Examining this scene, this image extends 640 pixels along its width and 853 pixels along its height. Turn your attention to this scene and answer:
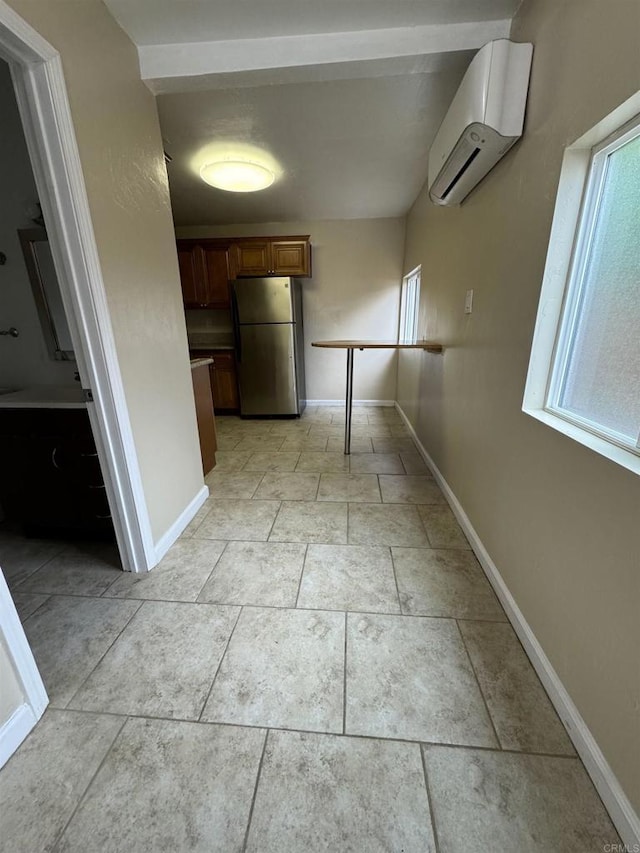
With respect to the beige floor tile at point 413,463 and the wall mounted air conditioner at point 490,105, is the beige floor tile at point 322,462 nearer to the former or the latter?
the beige floor tile at point 413,463

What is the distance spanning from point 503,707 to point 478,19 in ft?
8.97

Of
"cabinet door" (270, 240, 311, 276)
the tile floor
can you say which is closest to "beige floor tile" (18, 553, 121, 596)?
the tile floor

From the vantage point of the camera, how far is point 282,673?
3.89ft

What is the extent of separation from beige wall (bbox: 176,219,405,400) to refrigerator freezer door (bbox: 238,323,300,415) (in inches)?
26.7

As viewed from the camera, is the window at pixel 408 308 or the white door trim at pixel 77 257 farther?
the window at pixel 408 308

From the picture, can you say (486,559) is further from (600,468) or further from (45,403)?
(45,403)

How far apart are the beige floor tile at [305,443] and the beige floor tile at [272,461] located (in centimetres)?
14

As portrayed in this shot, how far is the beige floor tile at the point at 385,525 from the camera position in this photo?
6.23ft

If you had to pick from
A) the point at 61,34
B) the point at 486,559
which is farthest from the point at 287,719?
the point at 61,34

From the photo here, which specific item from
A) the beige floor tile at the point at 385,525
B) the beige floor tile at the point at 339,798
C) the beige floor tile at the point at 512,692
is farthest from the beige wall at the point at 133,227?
the beige floor tile at the point at 512,692

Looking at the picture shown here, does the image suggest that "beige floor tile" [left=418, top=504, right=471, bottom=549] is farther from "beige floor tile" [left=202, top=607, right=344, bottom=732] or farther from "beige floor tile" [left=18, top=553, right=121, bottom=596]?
"beige floor tile" [left=18, top=553, right=121, bottom=596]

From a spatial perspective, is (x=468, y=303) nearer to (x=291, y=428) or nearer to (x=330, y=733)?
(x=330, y=733)

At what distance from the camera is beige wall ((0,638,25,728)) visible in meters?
0.94

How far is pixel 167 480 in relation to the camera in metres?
1.89
